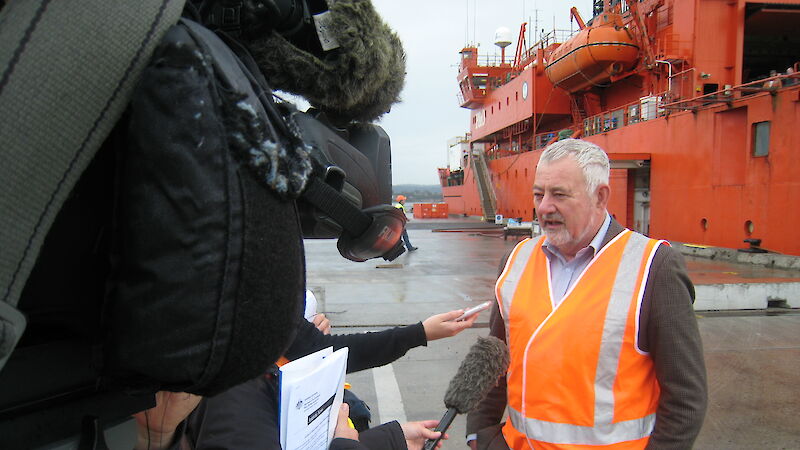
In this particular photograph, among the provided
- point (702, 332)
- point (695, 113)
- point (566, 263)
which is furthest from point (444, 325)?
point (695, 113)

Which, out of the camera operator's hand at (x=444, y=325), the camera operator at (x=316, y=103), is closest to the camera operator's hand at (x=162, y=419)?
the camera operator at (x=316, y=103)

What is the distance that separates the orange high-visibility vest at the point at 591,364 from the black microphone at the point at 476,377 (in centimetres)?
8

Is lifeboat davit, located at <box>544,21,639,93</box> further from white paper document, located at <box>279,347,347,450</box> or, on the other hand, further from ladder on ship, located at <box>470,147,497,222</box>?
white paper document, located at <box>279,347,347,450</box>

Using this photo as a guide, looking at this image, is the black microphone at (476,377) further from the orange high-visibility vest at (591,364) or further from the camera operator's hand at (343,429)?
the camera operator's hand at (343,429)

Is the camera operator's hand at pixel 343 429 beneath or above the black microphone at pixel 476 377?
beneath

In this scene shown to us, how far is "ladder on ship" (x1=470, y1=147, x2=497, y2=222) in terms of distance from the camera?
24.7 m

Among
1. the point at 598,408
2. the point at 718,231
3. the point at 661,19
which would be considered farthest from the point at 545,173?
the point at 661,19

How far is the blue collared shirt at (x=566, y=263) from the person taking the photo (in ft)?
6.48


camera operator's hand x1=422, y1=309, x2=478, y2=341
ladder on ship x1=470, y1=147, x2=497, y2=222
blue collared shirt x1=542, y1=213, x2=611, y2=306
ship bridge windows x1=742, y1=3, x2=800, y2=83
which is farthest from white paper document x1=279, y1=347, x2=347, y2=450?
ladder on ship x1=470, y1=147, x2=497, y2=222

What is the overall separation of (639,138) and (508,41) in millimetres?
15729

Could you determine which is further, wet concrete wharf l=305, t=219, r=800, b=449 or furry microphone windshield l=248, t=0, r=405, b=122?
wet concrete wharf l=305, t=219, r=800, b=449

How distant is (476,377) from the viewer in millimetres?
1838

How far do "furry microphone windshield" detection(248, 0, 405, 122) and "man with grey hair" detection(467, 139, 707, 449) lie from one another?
1.16m

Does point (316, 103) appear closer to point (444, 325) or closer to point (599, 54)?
point (444, 325)
